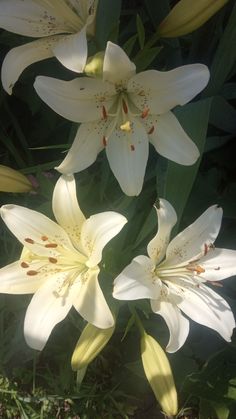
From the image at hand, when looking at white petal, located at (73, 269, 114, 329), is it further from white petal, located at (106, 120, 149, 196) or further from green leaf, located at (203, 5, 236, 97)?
green leaf, located at (203, 5, 236, 97)

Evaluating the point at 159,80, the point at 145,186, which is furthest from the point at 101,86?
the point at 145,186

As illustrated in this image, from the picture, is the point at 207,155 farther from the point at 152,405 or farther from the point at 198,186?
the point at 152,405

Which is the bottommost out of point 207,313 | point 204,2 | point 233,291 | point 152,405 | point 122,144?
point 152,405

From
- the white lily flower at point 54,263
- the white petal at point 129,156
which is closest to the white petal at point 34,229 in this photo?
the white lily flower at point 54,263

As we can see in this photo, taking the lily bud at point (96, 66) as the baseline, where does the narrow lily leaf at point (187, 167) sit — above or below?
below

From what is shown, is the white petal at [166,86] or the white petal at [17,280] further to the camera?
the white petal at [17,280]

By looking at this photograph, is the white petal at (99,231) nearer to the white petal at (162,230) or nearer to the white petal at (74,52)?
the white petal at (162,230)
